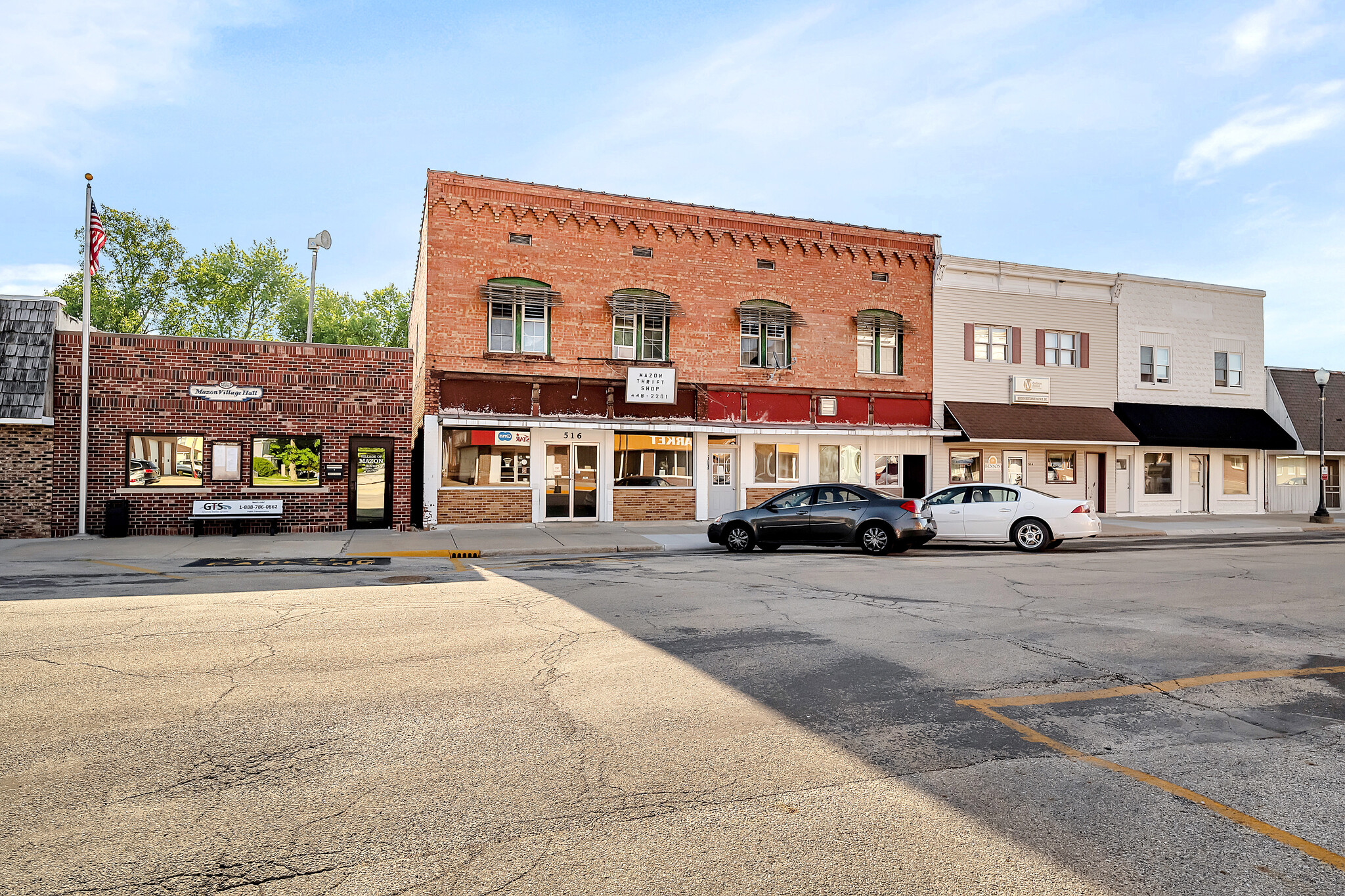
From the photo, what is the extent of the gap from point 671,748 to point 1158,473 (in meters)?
29.2

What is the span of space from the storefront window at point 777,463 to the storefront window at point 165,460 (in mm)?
14854

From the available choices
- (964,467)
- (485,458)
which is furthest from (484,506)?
(964,467)

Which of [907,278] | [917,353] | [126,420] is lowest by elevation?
[126,420]

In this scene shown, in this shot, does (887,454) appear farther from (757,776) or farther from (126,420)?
(757,776)

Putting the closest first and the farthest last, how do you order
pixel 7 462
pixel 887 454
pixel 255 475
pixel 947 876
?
pixel 947 876 → pixel 7 462 → pixel 255 475 → pixel 887 454

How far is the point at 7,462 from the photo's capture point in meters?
18.7

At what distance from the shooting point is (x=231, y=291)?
1877 inches

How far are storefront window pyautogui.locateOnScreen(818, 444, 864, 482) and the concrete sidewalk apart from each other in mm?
4990

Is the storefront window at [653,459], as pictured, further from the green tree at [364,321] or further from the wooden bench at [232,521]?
the green tree at [364,321]

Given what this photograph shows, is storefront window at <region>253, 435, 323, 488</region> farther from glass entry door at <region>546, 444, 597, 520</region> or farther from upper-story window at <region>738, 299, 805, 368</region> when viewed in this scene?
upper-story window at <region>738, 299, 805, 368</region>

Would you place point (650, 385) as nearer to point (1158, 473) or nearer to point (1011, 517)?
point (1011, 517)

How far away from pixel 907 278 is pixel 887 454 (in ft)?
18.5

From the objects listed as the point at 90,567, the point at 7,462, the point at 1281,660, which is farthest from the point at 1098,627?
the point at 7,462

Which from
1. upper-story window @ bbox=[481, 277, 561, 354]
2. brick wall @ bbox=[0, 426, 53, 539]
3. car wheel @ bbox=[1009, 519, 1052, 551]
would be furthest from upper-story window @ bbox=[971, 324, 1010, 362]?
brick wall @ bbox=[0, 426, 53, 539]
